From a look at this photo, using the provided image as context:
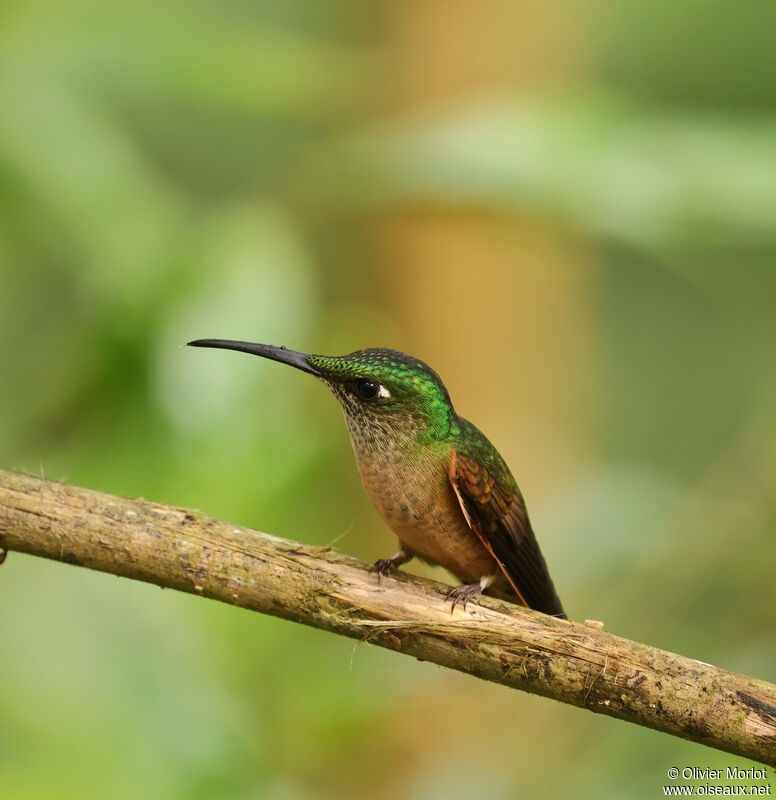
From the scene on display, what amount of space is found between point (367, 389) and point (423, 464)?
1.18ft

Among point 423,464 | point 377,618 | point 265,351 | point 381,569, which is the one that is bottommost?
point 377,618

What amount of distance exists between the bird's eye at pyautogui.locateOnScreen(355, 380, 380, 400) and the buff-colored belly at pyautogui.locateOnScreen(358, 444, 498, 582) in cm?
25

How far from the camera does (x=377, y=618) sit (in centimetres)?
341

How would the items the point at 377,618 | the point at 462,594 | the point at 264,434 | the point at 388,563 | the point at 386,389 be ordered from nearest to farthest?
the point at 377,618 → the point at 462,594 → the point at 388,563 → the point at 386,389 → the point at 264,434

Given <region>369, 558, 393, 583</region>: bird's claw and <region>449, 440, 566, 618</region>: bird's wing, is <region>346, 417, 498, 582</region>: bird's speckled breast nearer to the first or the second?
<region>449, 440, 566, 618</region>: bird's wing

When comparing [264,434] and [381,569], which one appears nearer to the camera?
[381,569]

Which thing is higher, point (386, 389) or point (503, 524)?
point (386, 389)

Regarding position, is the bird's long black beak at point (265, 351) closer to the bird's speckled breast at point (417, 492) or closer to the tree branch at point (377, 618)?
the bird's speckled breast at point (417, 492)

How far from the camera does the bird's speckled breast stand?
411 centimetres

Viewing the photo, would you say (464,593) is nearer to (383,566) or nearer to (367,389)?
(383,566)

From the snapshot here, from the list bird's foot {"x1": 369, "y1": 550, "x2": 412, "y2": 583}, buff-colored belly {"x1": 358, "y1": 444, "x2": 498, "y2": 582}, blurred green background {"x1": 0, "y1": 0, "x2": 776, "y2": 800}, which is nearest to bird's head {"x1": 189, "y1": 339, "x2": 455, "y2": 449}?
buff-colored belly {"x1": 358, "y1": 444, "x2": 498, "y2": 582}

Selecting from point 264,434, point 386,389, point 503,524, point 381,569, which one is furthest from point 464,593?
point 264,434

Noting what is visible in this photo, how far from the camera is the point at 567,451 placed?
804 centimetres

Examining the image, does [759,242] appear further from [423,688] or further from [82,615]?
[82,615]
